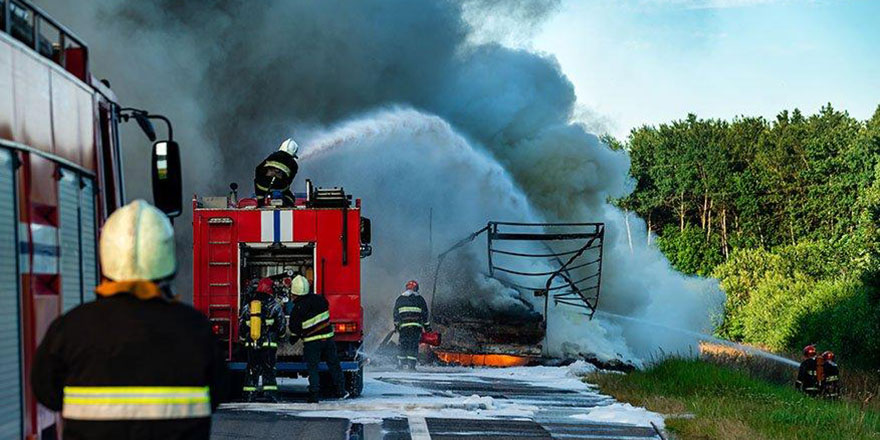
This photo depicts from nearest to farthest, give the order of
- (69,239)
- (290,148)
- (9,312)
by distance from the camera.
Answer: (9,312), (69,239), (290,148)

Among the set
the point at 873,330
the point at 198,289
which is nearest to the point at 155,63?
the point at 198,289

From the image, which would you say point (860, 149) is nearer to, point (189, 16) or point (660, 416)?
point (189, 16)

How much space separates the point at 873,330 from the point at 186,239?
14.4 metres

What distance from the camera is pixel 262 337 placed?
47.6 feet

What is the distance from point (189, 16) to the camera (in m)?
30.0

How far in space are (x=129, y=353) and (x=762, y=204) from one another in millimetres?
62809

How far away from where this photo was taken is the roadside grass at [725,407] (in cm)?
1207

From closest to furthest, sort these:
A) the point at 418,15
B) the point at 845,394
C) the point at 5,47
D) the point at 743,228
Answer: the point at 5,47, the point at 845,394, the point at 418,15, the point at 743,228

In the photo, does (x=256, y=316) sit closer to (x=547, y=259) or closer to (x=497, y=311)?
(x=497, y=311)

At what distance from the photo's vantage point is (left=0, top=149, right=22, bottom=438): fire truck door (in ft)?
15.2

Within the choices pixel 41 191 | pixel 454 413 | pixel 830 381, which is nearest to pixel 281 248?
pixel 454 413

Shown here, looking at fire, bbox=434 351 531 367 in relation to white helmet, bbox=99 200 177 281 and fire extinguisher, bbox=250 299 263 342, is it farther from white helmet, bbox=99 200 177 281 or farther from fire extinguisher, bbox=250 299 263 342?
white helmet, bbox=99 200 177 281

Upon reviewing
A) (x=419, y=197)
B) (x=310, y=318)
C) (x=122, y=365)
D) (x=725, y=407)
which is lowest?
(x=725, y=407)

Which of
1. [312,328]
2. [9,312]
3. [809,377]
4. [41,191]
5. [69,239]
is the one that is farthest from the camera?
[809,377]
